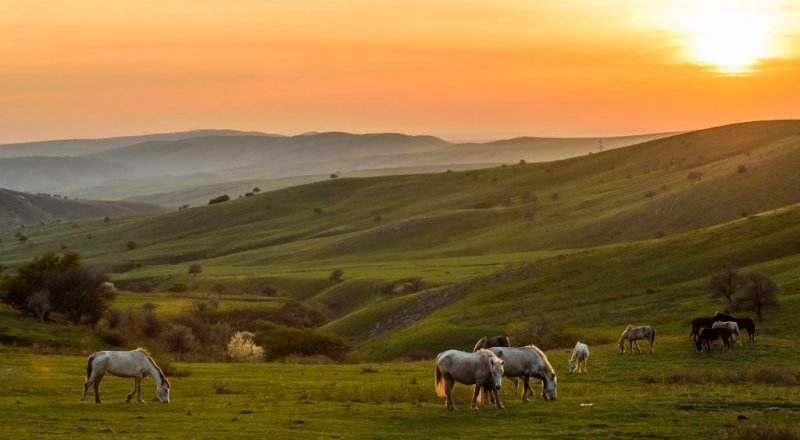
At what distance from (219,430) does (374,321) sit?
66.6 meters

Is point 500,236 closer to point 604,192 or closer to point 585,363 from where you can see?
point 604,192

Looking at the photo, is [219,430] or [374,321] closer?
[219,430]

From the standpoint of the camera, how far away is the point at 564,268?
289 feet

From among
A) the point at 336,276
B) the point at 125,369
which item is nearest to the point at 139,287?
the point at 336,276

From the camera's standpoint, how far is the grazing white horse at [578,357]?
40.4m

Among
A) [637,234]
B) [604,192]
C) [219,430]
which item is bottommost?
[219,430]

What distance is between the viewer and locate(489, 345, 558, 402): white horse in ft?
101

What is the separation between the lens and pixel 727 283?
6556cm

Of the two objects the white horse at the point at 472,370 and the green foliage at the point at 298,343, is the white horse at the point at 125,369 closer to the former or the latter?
the white horse at the point at 472,370

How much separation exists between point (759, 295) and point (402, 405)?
3751cm

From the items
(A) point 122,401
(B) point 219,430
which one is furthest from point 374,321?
(B) point 219,430

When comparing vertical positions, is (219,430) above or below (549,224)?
below

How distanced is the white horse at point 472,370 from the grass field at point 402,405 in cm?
71

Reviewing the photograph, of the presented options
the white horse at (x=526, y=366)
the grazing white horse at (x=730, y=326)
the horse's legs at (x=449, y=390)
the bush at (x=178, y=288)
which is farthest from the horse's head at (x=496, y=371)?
the bush at (x=178, y=288)
